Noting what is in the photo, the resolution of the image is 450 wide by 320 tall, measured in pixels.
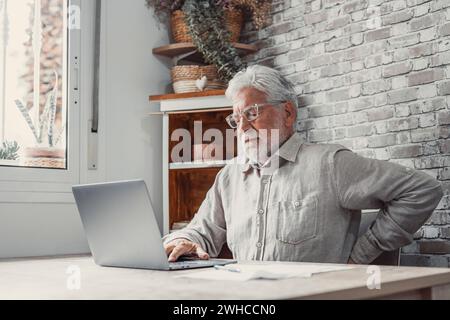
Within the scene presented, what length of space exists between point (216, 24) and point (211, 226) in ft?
4.30

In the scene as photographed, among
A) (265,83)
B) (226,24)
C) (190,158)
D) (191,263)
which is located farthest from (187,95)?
(191,263)

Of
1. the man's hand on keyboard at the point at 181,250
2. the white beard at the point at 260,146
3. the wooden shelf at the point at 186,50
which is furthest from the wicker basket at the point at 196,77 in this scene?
the man's hand on keyboard at the point at 181,250

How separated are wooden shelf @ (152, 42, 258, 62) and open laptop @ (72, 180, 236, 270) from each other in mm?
1763

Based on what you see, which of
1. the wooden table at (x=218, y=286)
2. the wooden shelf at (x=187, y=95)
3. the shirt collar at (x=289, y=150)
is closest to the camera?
the wooden table at (x=218, y=286)

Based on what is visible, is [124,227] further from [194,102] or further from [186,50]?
[186,50]

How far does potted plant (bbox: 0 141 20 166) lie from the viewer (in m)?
2.93

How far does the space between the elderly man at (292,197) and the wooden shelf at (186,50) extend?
0.96 metres

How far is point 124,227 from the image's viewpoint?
1643 mm

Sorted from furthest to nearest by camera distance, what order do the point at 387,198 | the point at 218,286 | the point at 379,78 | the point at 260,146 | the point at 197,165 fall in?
the point at 197,165 < the point at 379,78 < the point at 260,146 < the point at 387,198 < the point at 218,286

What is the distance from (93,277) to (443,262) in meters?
1.64

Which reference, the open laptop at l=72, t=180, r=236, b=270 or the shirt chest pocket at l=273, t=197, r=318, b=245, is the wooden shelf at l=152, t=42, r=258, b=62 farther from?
the open laptop at l=72, t=180, r=236, b=270

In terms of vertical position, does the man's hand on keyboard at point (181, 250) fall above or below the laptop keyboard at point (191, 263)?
above

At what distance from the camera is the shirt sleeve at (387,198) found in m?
2.15

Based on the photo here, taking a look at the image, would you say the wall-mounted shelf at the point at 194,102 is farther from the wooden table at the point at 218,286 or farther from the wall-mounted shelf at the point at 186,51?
the wooden table at the point at 218,286
